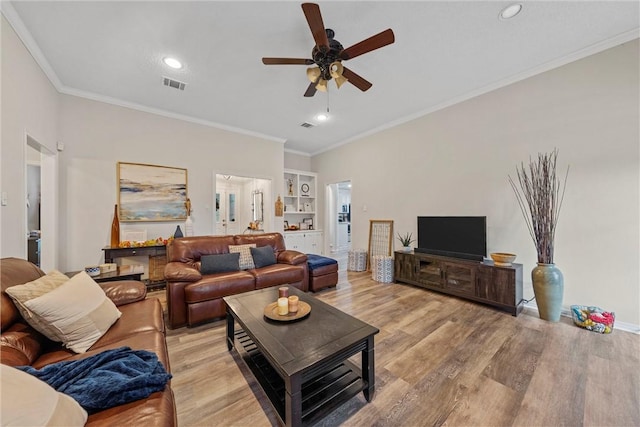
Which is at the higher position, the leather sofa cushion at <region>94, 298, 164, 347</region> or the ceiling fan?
the ceiling fan

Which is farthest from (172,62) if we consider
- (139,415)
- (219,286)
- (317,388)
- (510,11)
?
(317,388)

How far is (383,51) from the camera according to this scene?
2.59 meters

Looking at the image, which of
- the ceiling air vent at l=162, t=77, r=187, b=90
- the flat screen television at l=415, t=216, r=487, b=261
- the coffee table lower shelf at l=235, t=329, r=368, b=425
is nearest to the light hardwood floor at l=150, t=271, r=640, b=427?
the coffee table lower shelf at l=235, t=329, r=368, b=425

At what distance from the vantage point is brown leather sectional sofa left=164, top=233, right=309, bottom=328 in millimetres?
2510

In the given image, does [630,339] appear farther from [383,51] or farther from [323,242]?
[323,242]

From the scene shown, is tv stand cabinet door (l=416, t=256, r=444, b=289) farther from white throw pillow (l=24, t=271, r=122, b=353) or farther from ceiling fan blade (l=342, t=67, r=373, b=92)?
white throw pillow (l=24, t=271, r=122, b=353)

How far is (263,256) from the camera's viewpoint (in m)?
3.41

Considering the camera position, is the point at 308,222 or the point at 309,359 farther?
the point at 308,222

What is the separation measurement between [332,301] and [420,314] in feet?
3.72

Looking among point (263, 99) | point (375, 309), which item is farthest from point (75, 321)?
point (263, 99)

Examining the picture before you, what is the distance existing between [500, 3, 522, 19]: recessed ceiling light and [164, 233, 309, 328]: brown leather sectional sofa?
3.45m

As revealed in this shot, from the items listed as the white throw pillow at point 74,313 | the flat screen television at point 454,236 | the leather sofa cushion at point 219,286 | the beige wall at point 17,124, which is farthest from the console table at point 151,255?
the flat screen television at point 454,236

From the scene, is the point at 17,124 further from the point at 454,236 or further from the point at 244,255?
the point at 454,236

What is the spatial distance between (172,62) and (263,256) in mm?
2682
